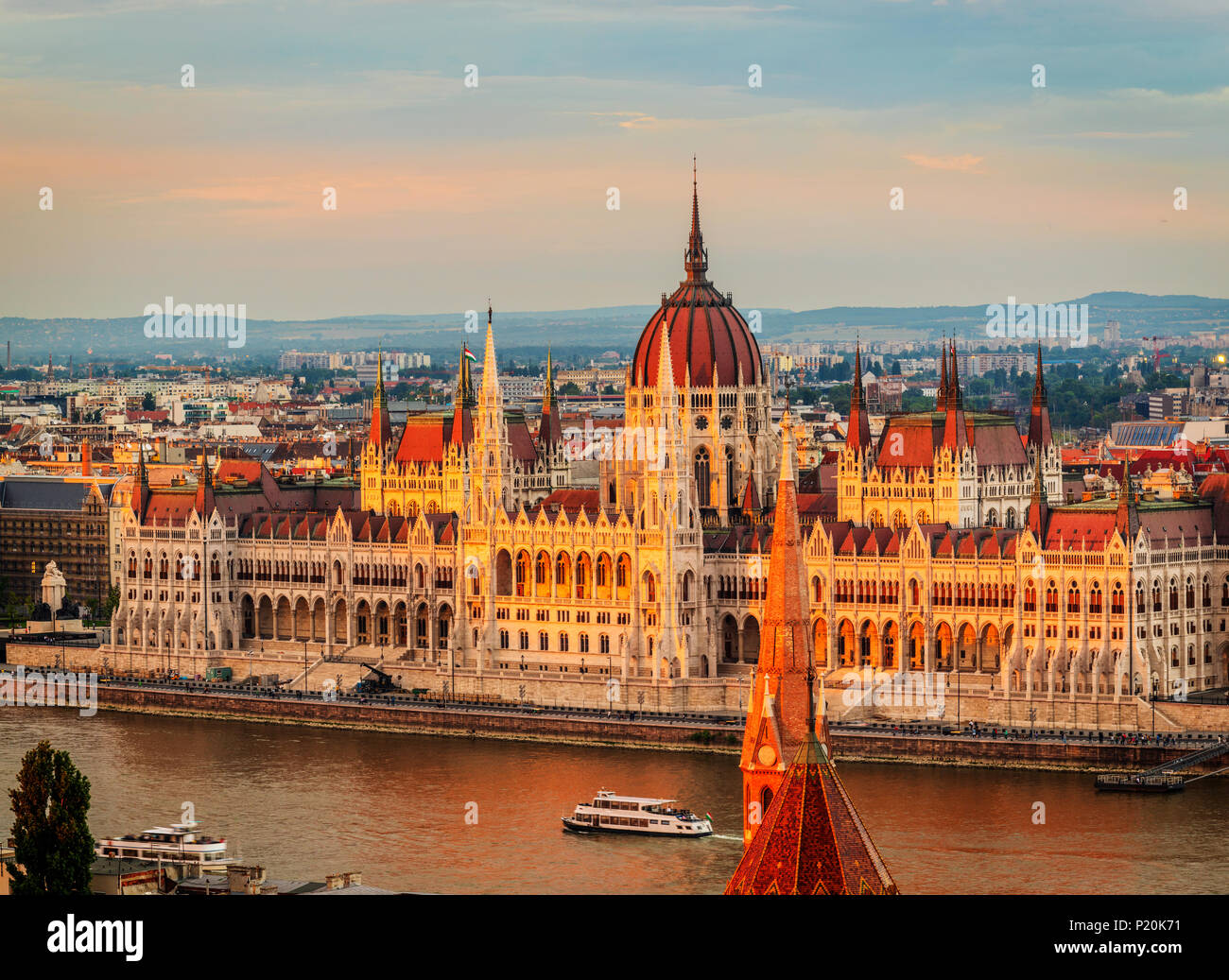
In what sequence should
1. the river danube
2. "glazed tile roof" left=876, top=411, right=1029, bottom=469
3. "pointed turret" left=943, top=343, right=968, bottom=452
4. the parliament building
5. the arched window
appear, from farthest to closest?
the arched window → "glazed tile roof" left=876, top=411, right=1029, bottom=469 → "pointed turret" left=943, top=343, right=968, bottom=452 → the parliament building → the river danube

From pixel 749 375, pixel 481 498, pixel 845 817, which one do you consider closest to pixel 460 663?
pixel 481 498

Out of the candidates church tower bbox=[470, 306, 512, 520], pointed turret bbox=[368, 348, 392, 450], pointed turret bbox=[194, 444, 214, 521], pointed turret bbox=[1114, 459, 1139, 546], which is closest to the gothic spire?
pointed turret bbox=[1114, 459, 1139, 546]

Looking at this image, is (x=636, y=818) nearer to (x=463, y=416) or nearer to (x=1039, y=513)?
(x=1039, y=513)

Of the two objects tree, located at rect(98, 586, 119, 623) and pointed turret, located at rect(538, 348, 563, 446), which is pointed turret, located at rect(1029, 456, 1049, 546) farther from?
tree, located at rect(98, 586, 119, 623)

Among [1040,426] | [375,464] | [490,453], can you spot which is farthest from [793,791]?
[375,464]
